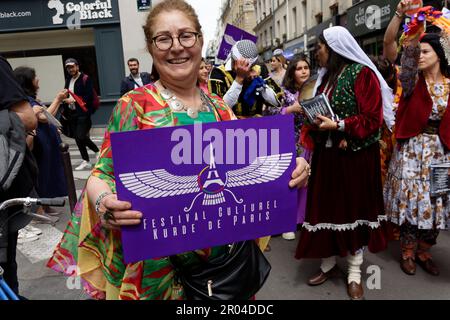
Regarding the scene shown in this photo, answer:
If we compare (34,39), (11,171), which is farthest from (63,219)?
(34,39)

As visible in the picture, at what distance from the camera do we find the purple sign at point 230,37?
4.26 metres

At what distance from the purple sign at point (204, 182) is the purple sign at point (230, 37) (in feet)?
10.3

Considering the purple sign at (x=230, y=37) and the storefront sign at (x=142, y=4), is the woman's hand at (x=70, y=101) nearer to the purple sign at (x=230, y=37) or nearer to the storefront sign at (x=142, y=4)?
the purple sign at (x=230, y=37)

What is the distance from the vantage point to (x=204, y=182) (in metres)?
1.25

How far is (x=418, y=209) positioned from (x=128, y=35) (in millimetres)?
9994

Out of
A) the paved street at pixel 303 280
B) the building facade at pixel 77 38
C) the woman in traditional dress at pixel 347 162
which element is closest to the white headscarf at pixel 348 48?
the woman in traditional dress at pixel 347 162

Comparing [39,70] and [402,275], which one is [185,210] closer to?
[402,275]

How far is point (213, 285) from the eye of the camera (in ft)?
4.77

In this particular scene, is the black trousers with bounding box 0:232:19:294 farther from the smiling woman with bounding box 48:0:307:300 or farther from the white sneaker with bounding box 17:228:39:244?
the white sneaker with bounding box 17:228:39:244

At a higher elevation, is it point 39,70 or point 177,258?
point 39,70

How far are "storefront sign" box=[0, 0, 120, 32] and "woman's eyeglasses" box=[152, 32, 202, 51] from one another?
A: 10783mm

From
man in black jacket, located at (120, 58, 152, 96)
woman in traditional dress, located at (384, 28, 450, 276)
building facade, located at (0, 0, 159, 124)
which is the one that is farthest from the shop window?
woman in traditional dress, located at (384, 28, 450, 276)

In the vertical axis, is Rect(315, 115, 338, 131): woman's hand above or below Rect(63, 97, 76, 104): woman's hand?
below

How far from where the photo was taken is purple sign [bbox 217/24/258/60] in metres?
4.26
